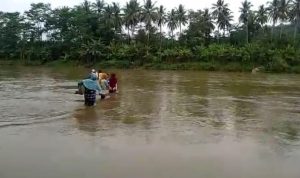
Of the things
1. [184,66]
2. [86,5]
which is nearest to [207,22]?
[184,66]

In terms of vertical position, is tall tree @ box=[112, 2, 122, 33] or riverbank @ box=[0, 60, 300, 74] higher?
tall tree @ box=[112, 2, 122, 33]

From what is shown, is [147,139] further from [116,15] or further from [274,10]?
[116,15]

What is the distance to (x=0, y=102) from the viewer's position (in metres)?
16.7

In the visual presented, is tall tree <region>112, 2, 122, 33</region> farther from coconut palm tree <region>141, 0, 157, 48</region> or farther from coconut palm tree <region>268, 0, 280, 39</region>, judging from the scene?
coconut palm tree <region>268, 0, 280, 39</region>

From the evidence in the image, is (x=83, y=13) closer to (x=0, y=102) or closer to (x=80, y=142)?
(x=0, y=102)

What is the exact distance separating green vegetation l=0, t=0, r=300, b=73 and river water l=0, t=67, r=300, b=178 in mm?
38904

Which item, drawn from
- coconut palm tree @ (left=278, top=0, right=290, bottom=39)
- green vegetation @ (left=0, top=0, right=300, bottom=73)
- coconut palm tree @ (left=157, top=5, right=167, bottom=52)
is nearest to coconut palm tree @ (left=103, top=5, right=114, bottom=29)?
green vegetation @ (left=0, top=0, right=300, bottom=73)

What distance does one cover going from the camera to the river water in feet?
24.8

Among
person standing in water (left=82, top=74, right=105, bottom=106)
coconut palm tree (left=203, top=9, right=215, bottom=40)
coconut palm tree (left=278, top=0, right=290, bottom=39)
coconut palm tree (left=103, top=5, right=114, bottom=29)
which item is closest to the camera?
person standing in water (left=82, top=74, right=105, bottom=106)

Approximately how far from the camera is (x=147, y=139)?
10.0m

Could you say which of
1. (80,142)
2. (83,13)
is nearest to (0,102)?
(80,142)

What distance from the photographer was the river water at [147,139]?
7566 mm

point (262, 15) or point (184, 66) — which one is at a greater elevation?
point (262, 15)

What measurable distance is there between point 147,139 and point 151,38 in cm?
5983
